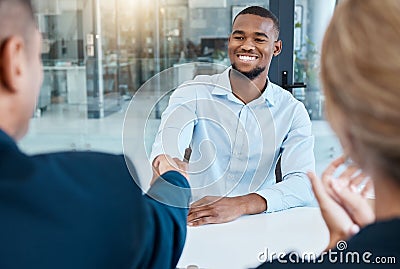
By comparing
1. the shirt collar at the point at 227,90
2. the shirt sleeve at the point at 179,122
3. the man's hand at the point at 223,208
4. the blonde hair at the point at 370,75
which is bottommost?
the man's hand at the point at 223,208

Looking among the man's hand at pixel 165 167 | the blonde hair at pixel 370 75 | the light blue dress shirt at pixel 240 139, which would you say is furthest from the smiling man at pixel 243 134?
the blonde hair at pixel 370 75

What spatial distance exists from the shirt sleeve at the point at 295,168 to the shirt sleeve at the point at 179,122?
333mm

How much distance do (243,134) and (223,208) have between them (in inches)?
18.8

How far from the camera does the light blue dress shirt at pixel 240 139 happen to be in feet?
6.10

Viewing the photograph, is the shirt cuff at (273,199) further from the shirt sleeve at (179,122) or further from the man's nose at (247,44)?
the man's nose at (247,44)

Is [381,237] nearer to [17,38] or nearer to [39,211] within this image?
[39,211]

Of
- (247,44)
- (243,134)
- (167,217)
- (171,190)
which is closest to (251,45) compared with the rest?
(247,44)

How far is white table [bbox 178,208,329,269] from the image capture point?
4.48 feet

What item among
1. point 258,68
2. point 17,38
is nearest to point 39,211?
point 17,38

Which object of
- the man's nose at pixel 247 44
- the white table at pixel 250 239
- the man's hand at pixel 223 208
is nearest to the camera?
the white table at pixel 250 239

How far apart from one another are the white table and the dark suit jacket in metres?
0.60

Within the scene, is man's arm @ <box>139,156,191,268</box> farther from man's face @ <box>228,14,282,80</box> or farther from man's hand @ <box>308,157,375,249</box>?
man's face @ <box>228,14,282,80</box>
